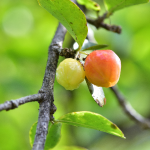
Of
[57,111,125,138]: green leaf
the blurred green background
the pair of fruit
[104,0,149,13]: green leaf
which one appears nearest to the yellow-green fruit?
the pair of fruit

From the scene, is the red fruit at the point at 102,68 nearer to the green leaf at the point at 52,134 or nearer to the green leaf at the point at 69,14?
the green leaf at the point at 69,14

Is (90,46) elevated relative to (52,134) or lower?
elevated

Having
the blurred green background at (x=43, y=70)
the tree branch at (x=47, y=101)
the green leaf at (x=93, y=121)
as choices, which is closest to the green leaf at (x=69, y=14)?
the tree branch at (x=47, y=101)

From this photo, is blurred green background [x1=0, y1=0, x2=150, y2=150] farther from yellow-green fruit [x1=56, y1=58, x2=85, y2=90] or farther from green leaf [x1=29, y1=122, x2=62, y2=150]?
yellow-green fruit [x1=56, y1=58, x2=85, y2=90]

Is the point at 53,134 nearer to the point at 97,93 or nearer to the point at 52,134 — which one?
the point at 52,134

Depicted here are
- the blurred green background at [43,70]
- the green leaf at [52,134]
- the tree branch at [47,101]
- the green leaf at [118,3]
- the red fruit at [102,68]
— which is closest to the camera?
the tree branch at [47,101]

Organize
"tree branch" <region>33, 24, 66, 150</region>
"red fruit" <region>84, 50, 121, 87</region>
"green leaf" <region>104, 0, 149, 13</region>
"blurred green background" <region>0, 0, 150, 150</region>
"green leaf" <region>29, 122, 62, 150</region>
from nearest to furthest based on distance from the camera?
"tree branch" <region>33, 24, 66, 150</region>
"red fruit" <region>84, 50, 121, 87</region>
"green leaf" <region>29, 122, 62, 150</region>
"green leaf" <region>104, 0, 149, 13</region>
"blurred green background" <region>0, 0, 150, 150</region>

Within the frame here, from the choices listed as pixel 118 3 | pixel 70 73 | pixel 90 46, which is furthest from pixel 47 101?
pixel 118 3
